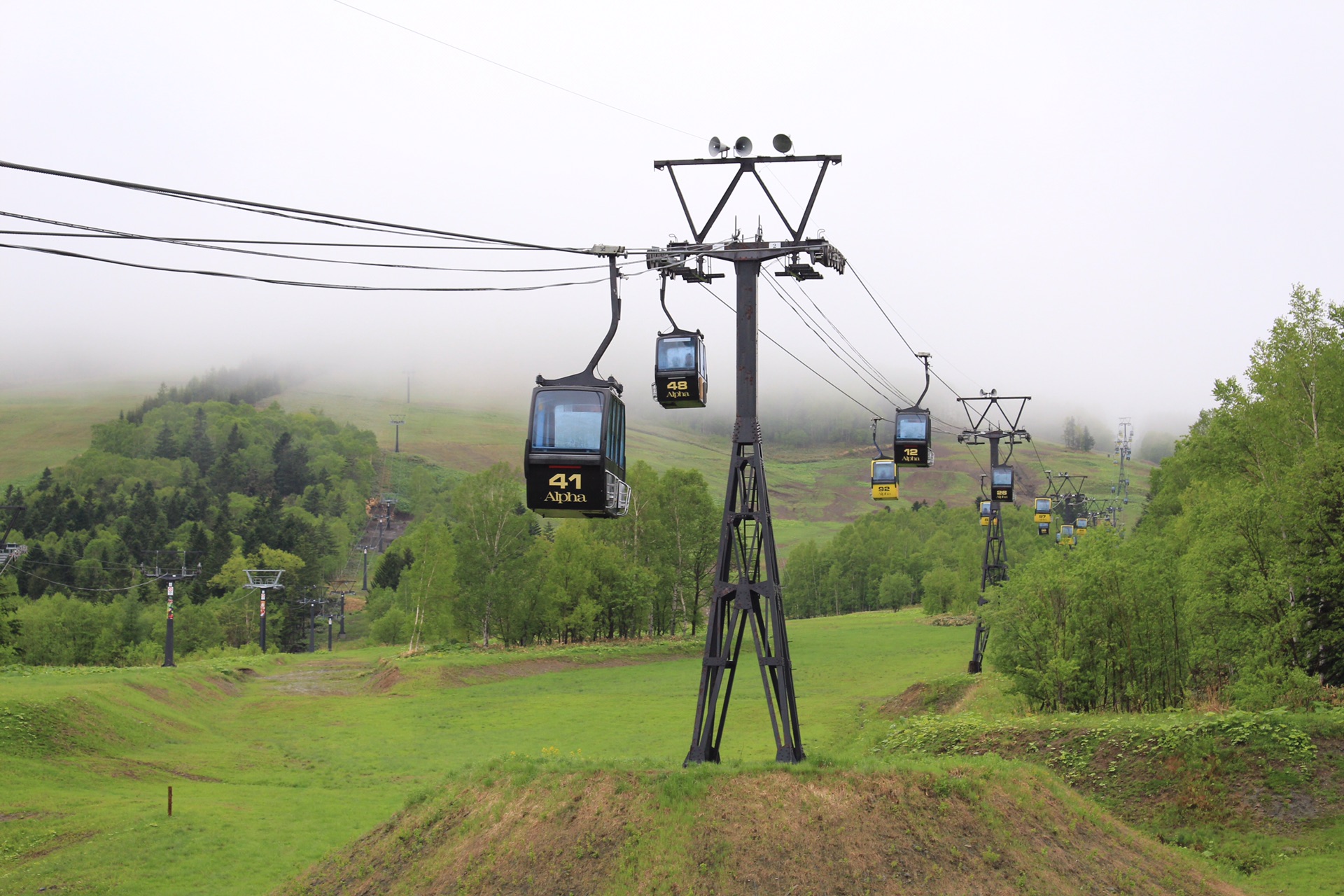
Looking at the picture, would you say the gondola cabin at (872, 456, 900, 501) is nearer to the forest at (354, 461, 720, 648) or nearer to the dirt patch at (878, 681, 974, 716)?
the dirt patch at (878, 681, 974, 716)

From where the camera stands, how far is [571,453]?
18.2 meters

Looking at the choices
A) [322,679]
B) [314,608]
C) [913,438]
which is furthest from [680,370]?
[314,608]

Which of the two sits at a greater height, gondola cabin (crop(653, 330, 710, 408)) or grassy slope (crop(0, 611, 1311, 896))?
gondola cabin (crop(653, 330, 710, 408))

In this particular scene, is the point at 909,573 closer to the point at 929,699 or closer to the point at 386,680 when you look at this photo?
the point at 386,680

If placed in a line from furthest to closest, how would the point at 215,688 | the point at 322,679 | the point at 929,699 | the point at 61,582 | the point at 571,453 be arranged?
the point at 61,582 → the point at 322,679 → the point at 215,688 → the point at 929,699 → the point at 571,453

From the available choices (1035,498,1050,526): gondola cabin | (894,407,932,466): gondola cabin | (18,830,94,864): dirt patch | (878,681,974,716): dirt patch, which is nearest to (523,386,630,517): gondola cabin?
(18,830,94,864): dirt patch

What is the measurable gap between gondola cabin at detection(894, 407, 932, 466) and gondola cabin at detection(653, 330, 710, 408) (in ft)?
53.4

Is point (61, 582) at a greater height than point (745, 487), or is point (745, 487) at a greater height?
point (745, 487)

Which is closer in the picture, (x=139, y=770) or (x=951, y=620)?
(x=139, y=770)

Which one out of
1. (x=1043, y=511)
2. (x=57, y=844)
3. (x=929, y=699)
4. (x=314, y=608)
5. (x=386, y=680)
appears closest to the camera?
(x=57, y=844)

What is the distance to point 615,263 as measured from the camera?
19.0m

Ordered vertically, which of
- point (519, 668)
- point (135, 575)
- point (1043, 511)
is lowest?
point (135, 575)

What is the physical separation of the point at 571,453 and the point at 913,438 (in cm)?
2052

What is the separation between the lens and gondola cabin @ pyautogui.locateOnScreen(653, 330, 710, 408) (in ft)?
68.4
